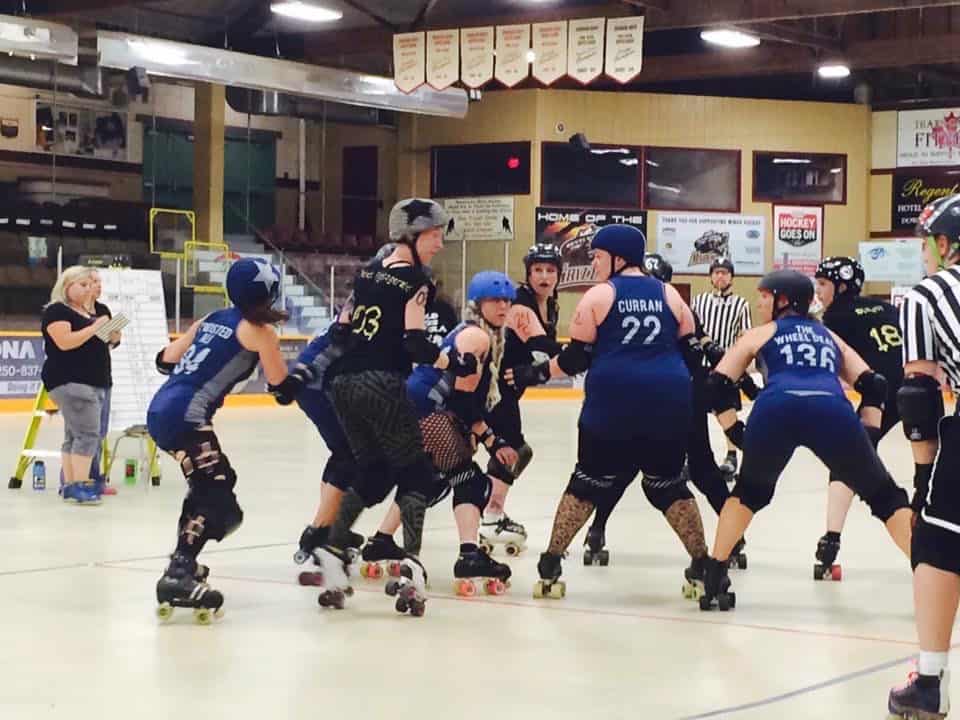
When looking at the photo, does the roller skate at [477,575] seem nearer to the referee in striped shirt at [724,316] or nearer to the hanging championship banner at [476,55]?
the referee in striped shirt at [724,316]

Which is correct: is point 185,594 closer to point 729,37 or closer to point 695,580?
point 695,580

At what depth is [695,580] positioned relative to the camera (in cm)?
612

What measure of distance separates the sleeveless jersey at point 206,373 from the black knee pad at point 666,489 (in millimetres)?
1596

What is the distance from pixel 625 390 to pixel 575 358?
226mm

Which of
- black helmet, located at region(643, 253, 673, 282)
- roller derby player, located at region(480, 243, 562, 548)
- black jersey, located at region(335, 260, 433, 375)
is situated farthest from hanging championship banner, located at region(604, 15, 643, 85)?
black jersey, located at region(335, 260, 433, 375)

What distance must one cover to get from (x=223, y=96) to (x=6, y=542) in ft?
60.7

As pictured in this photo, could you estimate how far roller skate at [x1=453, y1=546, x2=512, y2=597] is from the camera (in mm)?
6145

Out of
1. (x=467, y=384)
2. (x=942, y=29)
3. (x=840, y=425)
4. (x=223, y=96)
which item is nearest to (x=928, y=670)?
(x=840, y=425)

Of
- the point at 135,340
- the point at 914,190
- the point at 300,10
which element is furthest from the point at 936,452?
the point at 914,190

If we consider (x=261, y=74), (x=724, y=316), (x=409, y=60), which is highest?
(x=261, y=74)

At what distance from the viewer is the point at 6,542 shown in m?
7.50

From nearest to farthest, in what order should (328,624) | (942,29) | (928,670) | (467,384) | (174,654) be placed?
1. (928,670)
2. (174,654)
3. (328,624)
4. (467,384)
5. (942,29)

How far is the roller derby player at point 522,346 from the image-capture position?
6852 mm

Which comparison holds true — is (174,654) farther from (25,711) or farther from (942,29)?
(942,29)
